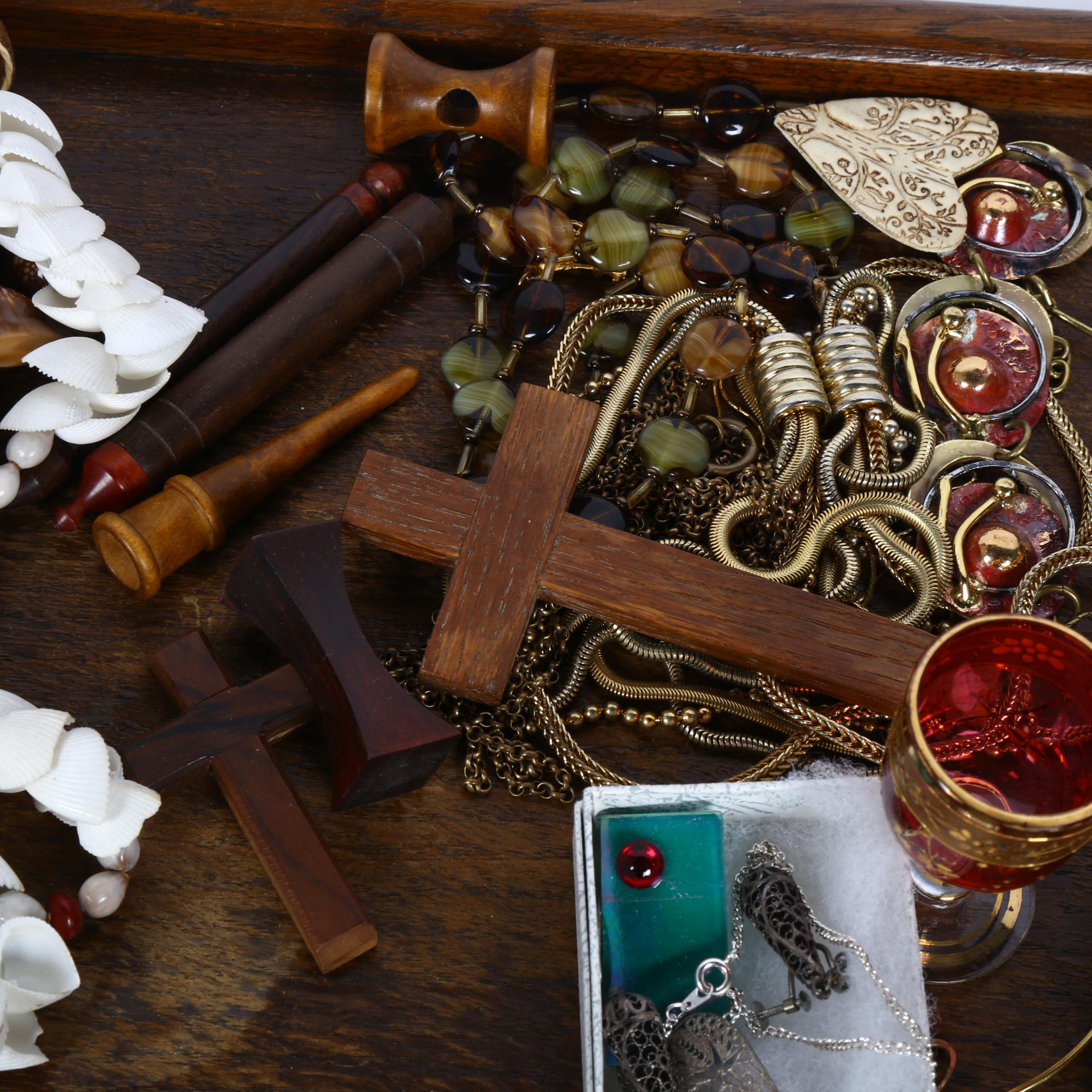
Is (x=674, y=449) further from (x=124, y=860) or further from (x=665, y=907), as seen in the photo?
(x=124, y=860)

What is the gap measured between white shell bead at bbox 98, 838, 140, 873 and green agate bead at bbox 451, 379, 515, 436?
1.32ft

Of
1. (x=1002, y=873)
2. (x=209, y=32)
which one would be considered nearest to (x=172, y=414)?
(x=209, y=32)

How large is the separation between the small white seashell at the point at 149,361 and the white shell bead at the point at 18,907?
1.21 feet

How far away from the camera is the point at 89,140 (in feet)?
3.27

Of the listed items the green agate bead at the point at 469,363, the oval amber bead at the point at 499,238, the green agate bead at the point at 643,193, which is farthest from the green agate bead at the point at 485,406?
the green agate bead at the point at 643,193

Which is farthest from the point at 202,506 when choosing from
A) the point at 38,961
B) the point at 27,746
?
the point at 38,961

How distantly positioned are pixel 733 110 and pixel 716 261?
7.0 inches

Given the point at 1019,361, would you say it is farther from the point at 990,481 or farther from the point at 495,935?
the point at 495,935

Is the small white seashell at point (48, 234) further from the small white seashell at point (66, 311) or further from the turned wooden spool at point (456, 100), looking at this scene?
the turned wooden spool at point (456, 100)

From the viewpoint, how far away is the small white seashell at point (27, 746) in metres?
0.67

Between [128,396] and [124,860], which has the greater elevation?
[128,396]

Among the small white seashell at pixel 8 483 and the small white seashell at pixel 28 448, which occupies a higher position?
the small white seashell at pixel 28 448

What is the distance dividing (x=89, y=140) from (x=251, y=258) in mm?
198

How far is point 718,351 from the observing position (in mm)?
892
